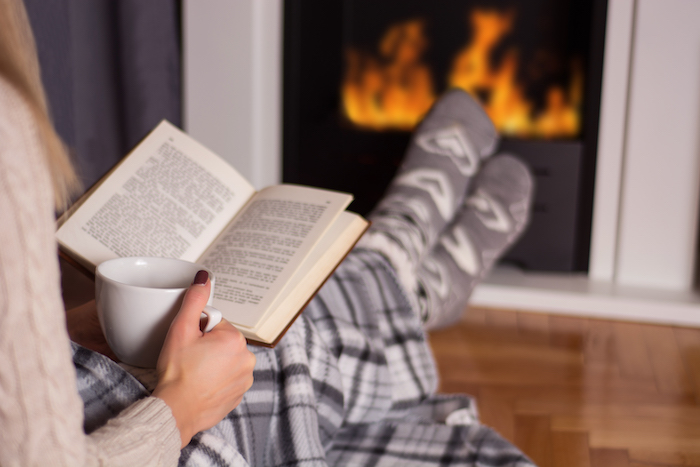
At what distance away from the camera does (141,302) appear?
50cm

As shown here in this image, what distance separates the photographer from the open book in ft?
1.98

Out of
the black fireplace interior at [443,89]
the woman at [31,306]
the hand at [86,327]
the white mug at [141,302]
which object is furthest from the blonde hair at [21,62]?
the black fireplace interior at [443,89]

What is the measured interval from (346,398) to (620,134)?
2.89 feet

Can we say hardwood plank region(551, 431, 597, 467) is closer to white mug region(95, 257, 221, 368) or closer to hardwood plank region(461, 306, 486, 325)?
hardwood plank region(461, 306, 486, 325)

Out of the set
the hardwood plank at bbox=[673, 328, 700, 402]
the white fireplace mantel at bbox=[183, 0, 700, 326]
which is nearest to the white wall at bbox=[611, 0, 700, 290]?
the white fireplace mantel at bbox=[183, 0, 700, 326]

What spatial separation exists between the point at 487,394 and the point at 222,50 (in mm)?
946

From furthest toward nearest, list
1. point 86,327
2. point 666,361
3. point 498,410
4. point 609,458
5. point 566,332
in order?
Answer: point 566,332
point 666,361
point 498,410
point 609,458
point 86,327

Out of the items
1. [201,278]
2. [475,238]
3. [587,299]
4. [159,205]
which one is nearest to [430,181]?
[475,238]

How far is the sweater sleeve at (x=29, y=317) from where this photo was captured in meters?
0.35

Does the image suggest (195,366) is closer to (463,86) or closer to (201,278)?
(201,278)

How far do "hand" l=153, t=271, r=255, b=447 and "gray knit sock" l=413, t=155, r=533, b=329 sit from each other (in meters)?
0.52

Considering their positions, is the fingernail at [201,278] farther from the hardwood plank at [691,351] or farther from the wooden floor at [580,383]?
the hardwood plank at [691,351]

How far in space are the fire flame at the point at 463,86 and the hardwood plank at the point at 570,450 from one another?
2.44 feet

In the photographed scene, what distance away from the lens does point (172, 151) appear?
71 cm
